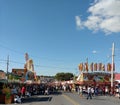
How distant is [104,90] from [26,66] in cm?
1653

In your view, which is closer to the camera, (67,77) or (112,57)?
(112,57)

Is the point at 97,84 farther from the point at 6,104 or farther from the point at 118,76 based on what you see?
the point at 6,104

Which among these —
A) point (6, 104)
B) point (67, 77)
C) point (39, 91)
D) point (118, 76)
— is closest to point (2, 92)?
point (6, 104)

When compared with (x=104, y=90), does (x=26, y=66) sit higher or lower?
higher

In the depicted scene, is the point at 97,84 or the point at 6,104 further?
the point at 97,84

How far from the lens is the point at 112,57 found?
6550 cm

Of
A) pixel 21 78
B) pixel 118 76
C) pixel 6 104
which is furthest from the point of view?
pixel 118 76

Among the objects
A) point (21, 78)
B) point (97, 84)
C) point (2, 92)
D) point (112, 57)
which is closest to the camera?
point (2, 92)

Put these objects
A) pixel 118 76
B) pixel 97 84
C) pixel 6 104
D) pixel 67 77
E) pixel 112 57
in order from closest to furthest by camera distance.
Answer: pixel 6 104, pixel 112 57, pixel 97 84, pixel 118 76, pixel 67 77

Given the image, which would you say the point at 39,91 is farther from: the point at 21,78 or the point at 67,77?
the point at 67,77

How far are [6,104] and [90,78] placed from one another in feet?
153

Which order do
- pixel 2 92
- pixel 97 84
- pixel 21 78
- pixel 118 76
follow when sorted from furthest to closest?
pixel 118 76 < pixel 97 84 < pixel 21 78 < pixel 2 92

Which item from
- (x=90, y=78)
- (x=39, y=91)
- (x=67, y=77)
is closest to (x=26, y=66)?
(x=39, y=91)

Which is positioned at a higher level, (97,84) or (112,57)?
(112,57)
